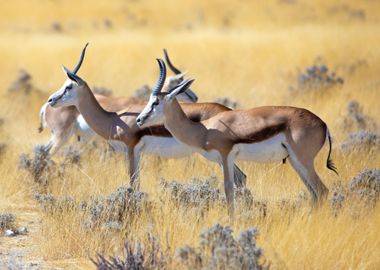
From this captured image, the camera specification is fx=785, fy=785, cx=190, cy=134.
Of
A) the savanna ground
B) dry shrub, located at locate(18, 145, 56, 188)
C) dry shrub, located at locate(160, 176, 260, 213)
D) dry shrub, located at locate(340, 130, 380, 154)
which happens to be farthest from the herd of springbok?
dry shrub, located at locate(340, 130, 380, 154)

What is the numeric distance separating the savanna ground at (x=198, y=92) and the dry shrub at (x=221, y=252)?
18cm

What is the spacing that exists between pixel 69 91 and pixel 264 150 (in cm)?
250

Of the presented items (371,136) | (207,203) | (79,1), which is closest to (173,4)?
(79,1)

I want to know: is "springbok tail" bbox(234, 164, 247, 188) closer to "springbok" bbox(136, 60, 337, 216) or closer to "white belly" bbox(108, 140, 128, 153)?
"springbok" bbox(136, 60, 337, 216)

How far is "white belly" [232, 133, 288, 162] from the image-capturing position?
23.1 ft

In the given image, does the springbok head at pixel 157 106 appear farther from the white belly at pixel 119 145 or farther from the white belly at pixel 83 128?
the white belly at pixel 83 128

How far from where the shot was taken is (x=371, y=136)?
30.6 feet

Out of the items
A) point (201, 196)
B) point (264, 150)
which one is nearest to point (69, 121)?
point (201, 196)

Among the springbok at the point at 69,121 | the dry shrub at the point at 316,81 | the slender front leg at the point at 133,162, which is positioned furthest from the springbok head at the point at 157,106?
the dry shrub at the point at 316,81

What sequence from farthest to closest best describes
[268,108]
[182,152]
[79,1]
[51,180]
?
[79,1] → [51,180] → [182,152] → [268,108]

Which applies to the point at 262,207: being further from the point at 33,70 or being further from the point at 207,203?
the point at 33,70

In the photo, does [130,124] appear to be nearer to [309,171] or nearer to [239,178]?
[239,178]

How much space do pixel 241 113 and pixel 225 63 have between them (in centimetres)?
1139

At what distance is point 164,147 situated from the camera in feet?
26.7
